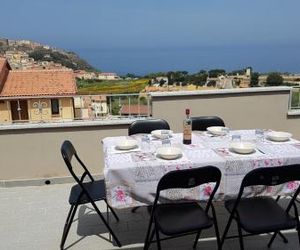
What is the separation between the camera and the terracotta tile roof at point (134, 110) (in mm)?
4602

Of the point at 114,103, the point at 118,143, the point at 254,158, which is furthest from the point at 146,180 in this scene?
the point at 114,103

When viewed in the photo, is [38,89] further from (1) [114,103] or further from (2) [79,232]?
(2) [79,232]

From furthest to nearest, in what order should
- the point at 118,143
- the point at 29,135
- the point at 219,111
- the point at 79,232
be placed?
the point at 219,111 < the point at 29,135 < the point at 79,232 < the point at 118,143

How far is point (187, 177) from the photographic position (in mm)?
2195

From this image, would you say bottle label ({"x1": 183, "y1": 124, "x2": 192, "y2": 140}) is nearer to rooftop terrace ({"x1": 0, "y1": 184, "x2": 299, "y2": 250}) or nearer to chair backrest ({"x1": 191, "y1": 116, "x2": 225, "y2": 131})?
chair backrest ({"x1": 191, "y1": 116, "x2": 225, "y2": 131})

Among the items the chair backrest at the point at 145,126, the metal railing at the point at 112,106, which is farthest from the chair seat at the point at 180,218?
the metal railing at the point at 112,106

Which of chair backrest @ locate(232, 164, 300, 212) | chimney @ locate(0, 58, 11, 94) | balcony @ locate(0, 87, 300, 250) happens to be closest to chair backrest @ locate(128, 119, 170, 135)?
balcony @ locate(0, 87, 300, 250)

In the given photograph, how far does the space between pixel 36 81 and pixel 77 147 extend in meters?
18.7

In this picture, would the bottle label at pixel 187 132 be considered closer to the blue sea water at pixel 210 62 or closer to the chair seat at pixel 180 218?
the chair seat at pixel 180 218

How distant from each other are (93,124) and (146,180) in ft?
6.84

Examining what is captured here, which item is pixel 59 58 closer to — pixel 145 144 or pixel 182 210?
pixel 145 144

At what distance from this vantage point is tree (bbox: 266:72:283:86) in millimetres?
4951

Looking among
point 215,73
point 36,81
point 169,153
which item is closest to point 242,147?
point 169,153

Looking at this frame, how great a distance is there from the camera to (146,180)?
245cm
